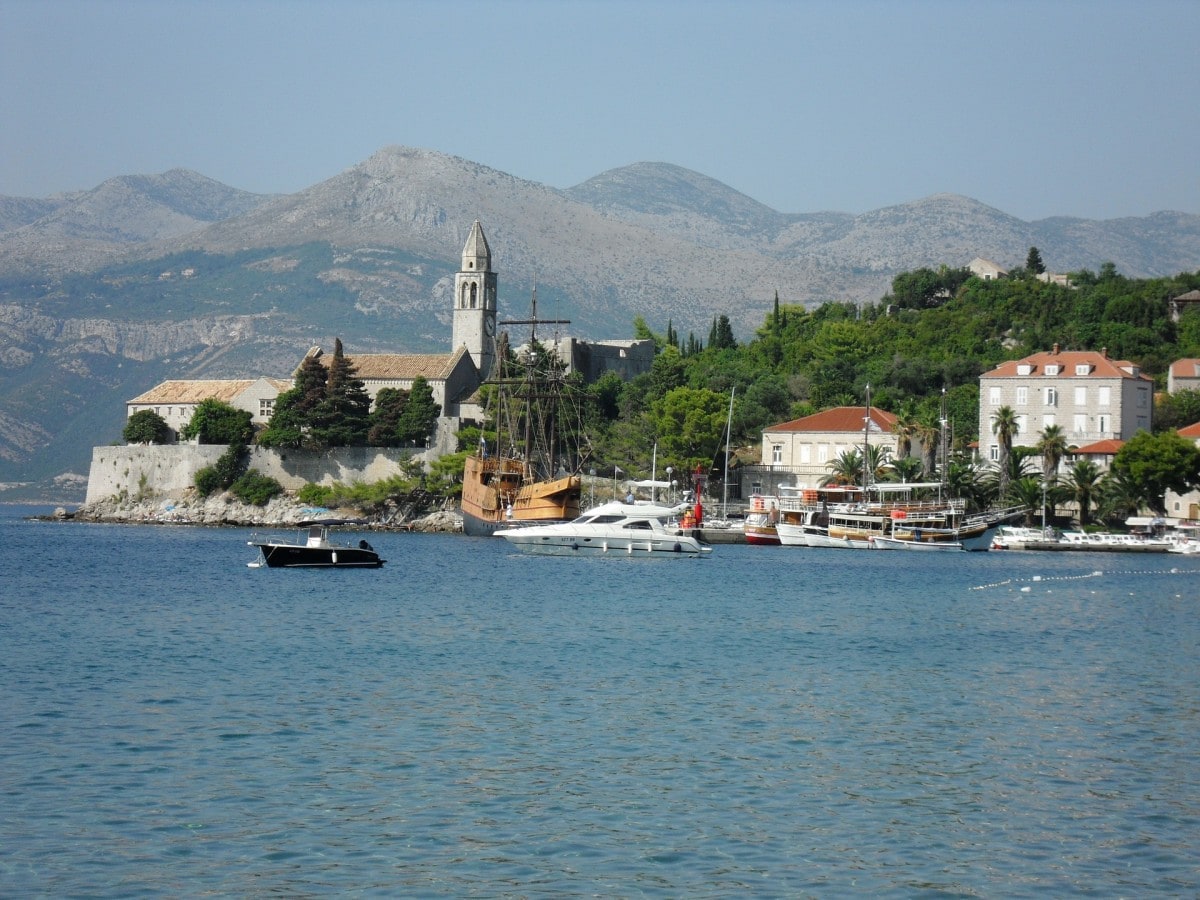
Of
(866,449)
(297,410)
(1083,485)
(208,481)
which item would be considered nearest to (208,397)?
(208,481)

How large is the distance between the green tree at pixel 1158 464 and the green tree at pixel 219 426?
1813 inches

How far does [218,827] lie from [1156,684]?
50.6ft

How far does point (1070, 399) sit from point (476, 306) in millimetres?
39107

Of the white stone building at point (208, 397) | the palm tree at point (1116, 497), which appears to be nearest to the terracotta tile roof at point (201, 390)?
the white stone building at point (208, 397)

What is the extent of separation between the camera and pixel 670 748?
17578 millimetres

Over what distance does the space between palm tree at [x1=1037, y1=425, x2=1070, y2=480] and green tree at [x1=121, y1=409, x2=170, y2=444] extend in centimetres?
5067

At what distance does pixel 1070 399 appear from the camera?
77125mm

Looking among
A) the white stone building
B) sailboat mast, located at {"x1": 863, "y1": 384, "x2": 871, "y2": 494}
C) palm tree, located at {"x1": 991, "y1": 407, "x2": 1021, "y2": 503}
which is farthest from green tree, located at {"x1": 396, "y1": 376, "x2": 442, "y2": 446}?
palm tree, located at {"x1": 991, "y1": 407, "x2": 1021, "y2": 503}

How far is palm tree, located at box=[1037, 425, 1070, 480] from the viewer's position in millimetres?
Answer: 72312

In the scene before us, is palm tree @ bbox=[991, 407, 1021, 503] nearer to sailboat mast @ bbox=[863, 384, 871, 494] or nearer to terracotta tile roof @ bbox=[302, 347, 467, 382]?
sailboat mast @ bbox=[863, 384, 871, 494]

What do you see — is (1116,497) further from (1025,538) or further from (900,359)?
(900,359)

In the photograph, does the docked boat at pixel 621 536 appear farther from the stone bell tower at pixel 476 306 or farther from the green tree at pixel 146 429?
the green tree at pixel 146 429

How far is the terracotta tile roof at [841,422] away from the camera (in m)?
79.6

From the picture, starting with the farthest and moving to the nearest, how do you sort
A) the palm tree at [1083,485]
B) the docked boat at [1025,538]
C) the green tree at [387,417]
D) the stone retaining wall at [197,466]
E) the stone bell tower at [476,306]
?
the stone bell tower at [476,306], the green tree at [387,417], the stone retaining wall at [197,466], the palm tree at [1083,485], the docked boat at [1025,538]
